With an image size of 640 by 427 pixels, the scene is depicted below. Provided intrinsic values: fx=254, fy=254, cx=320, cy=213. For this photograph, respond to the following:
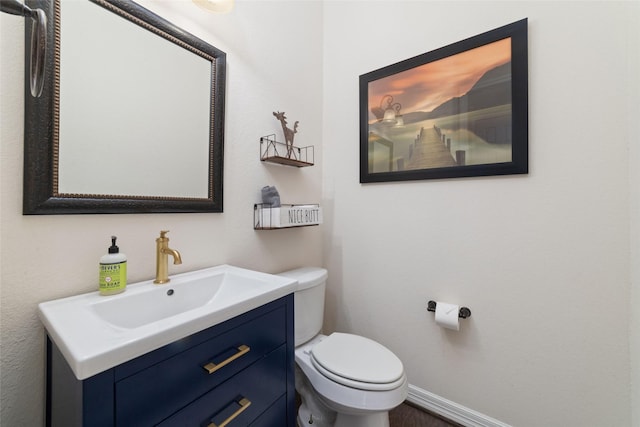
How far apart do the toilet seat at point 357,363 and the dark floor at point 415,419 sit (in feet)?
1.54

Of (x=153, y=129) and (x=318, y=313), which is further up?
(x=153, y=129)

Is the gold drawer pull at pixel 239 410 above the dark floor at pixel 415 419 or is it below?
above

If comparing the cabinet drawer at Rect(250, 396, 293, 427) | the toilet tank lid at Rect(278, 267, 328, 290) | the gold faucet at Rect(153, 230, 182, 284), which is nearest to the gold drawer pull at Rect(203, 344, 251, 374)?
the cabinet drawer at Rect(250, 396, 293, 427)

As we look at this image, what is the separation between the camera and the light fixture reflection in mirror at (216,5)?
102cm

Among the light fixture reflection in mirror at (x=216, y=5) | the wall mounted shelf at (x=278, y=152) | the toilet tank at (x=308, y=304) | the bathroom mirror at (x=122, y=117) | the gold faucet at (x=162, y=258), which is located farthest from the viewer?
the wall mounted shelf at (x=278, y=152)

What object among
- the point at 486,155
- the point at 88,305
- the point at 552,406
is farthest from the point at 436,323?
the point at 88,305

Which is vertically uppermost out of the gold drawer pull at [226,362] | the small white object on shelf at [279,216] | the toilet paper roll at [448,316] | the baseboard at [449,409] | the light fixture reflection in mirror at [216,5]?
the light fixture reflection in mirror at [216,5]

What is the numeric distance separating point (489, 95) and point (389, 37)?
27.9 inches

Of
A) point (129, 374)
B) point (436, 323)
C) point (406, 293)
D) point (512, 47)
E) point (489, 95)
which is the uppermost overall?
point (512, 47)

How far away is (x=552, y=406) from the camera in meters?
1.10

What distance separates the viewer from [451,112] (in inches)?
51.5

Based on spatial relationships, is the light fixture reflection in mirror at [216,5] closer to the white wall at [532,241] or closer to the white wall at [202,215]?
the white wall at [202,215]

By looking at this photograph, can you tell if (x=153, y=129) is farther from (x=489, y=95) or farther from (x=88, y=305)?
(x=489, y=95)

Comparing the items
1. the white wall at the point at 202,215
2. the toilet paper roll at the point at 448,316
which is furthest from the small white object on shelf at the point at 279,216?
the toilet paper roll at the point at 448,316
